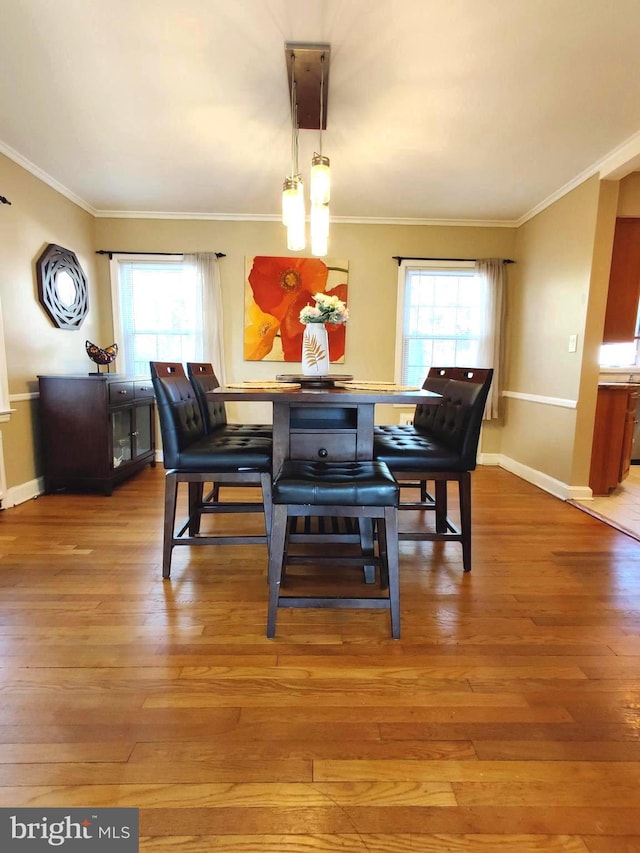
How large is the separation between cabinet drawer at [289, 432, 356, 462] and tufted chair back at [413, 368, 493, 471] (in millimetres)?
522

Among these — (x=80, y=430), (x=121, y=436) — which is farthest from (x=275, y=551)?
(x=121, y=436)

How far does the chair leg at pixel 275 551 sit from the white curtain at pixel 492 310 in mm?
3265

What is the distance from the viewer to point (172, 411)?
1.90 m

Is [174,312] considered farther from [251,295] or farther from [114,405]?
[114,405]

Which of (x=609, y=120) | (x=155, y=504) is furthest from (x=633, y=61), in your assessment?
(x=155, y=504)

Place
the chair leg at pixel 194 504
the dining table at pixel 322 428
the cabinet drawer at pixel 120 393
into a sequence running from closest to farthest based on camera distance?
the dining table at pixel 322 428, the chair leg at pixel 194 504, the cabinet drawer at pixel 120 393

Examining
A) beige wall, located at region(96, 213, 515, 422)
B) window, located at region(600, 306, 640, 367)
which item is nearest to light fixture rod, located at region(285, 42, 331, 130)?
beige wall, located at region(96, 213, 515, 422)

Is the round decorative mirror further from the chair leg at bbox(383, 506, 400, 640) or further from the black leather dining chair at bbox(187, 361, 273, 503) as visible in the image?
the chair leg at bbox(383, 506, 400, 640)

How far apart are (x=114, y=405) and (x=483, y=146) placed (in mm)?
3210

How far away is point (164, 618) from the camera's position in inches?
63.8

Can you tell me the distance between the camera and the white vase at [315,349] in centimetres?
203

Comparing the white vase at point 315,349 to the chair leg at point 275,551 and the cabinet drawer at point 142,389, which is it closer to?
the chair leg at point 275,551

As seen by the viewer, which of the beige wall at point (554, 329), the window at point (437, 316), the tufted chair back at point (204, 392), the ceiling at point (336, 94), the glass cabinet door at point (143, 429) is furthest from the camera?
the window at point (437, 316)

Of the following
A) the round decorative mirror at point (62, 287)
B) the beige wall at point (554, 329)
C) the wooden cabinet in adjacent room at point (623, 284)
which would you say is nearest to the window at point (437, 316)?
the beige wall at point (554, 329)
